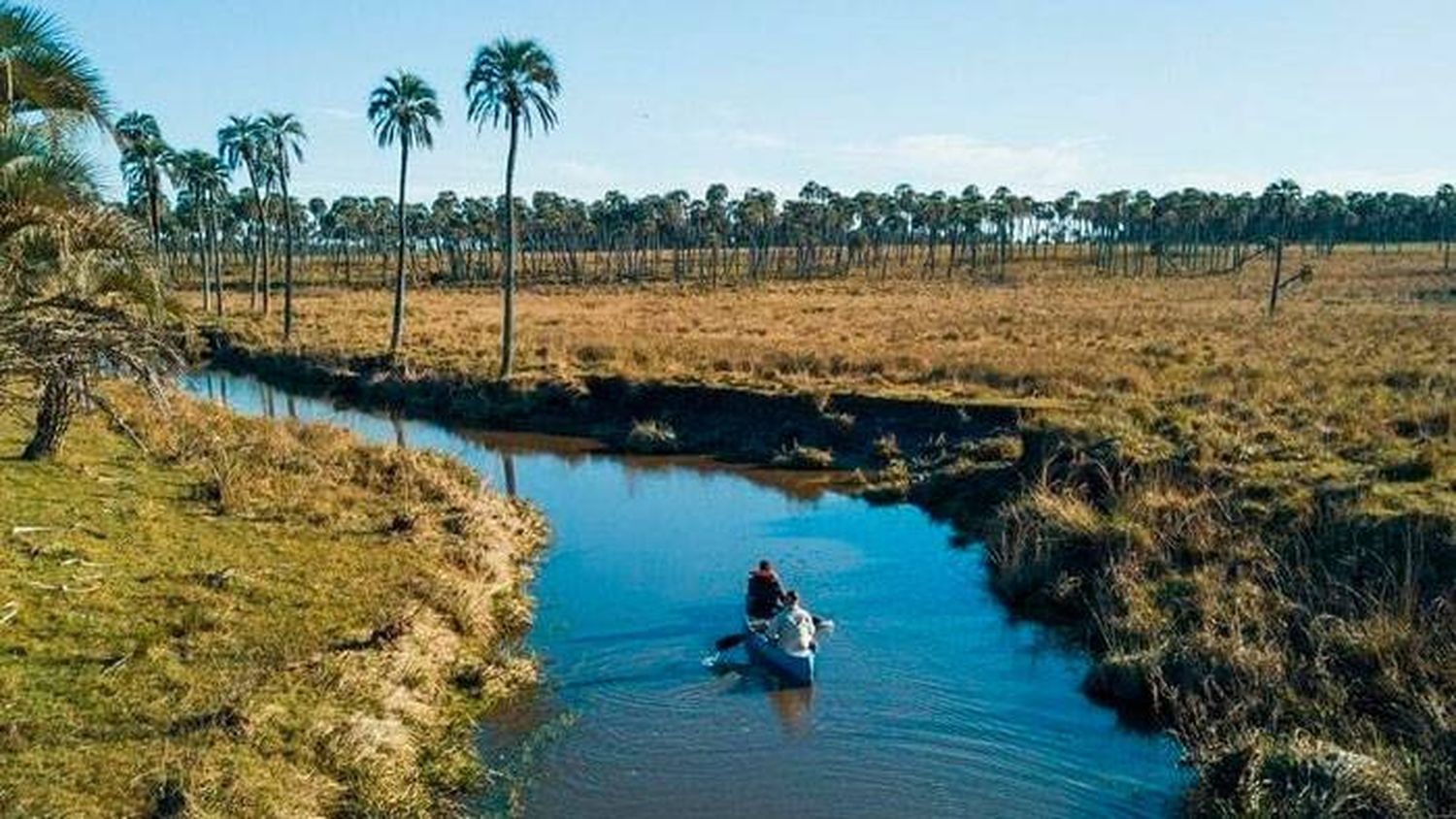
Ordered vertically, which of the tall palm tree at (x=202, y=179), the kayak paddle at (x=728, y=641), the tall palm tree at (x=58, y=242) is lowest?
the kayak paddle at (x=728, y=641)

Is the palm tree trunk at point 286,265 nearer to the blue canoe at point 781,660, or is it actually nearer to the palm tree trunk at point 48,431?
the palm tree trunk at point 48,431

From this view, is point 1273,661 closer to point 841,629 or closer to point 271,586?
point 841,629

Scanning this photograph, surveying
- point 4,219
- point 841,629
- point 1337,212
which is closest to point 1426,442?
point 841,629

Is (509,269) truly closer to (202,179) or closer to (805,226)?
(202,179)

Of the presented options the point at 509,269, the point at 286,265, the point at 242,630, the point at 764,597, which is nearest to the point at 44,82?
the point at 242,630

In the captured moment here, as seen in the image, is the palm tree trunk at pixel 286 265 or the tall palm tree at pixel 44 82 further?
the palm tree trunk at pixel 286 265

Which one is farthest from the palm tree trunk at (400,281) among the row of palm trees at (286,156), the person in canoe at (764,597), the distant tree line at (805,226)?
the distant tree line at (805,226)

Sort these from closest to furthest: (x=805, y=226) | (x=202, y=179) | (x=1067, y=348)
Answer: (x=1067, y=348)
(x=202, y=179)
(x=805, y=226)
